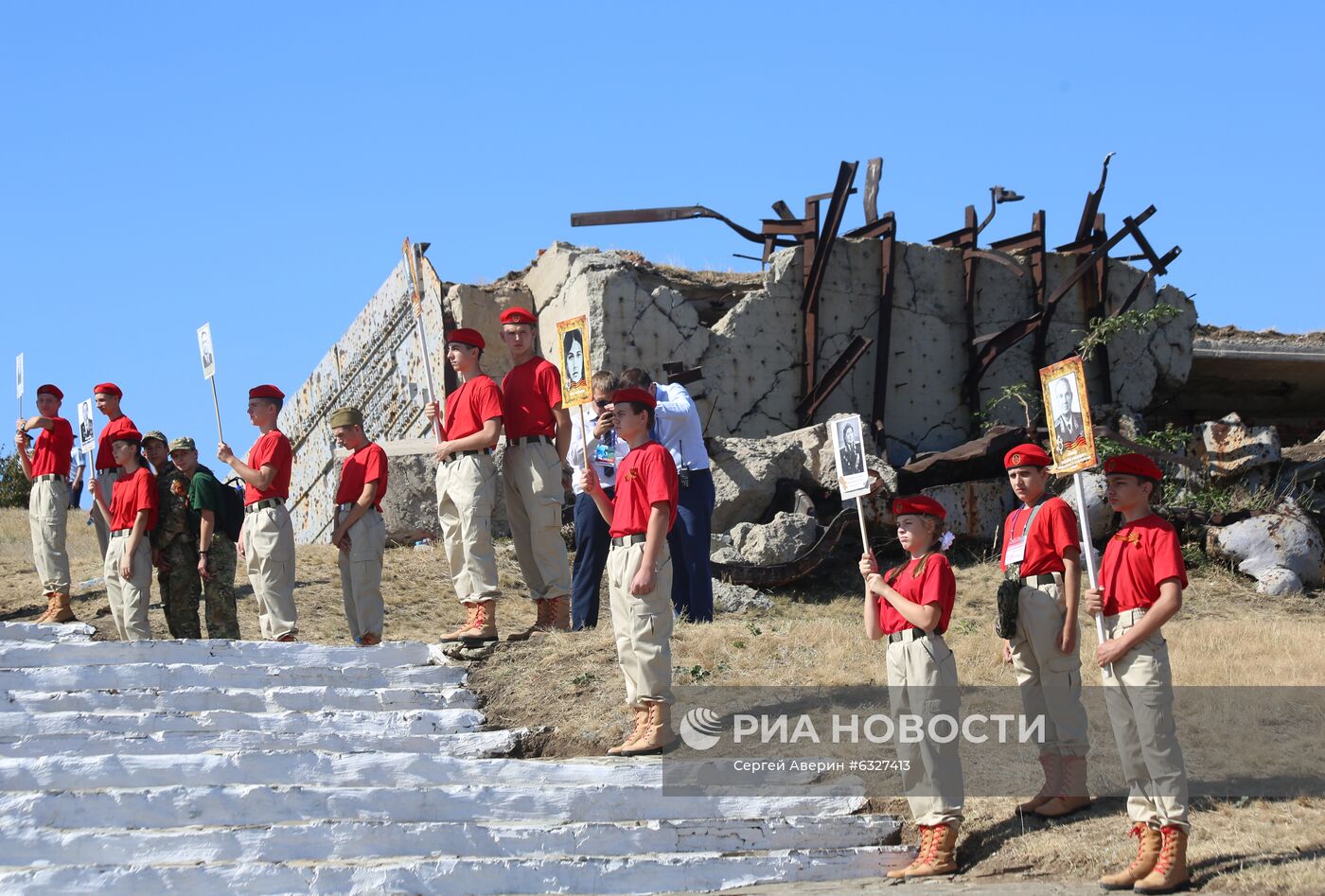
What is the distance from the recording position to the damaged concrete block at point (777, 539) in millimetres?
→ 12586

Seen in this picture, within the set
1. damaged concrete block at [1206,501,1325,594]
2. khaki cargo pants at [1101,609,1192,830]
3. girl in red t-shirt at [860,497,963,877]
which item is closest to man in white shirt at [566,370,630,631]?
girl in red t-shirt at [860,497,963,877]

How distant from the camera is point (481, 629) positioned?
8008mm

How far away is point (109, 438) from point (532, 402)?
3.15m

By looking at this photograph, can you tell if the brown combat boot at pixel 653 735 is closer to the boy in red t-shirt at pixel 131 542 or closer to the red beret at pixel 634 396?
the red beret at pixel 634 396

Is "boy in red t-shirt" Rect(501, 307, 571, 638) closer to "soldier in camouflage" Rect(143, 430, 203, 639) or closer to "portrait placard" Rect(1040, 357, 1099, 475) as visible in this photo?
"soldier in camouflage" Rect(143, 430, 203, 639)

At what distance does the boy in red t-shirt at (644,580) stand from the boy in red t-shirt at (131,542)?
12.2 ft

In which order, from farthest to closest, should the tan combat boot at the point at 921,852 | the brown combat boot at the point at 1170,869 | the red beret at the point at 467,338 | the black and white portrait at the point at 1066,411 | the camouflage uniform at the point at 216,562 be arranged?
1. the camouflage uniform at the point at 216,562
2. the red beret at the point at 467,338
3. the black and white portrait at the point at 1066,411
4. the tan combat boot at the point at 921,852
5. the brown combat boot at the point at 1170,869

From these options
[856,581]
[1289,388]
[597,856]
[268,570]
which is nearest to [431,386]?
[268,570]

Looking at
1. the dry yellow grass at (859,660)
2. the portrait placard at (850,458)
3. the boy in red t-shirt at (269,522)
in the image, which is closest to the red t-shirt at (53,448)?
the dry yellow grass at (859,660)

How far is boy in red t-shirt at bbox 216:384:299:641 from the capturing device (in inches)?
344

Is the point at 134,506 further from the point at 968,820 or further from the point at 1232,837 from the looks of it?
the point at 1232,837

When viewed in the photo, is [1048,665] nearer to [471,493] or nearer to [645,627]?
[645,627]

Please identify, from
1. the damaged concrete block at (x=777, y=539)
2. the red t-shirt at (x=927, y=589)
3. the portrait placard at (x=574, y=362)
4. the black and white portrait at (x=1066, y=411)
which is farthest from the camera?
the damaged concrete block at (x=777, y=539)

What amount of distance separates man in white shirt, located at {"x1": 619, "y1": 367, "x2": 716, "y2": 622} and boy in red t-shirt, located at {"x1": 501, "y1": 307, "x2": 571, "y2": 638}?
25.2 inches
